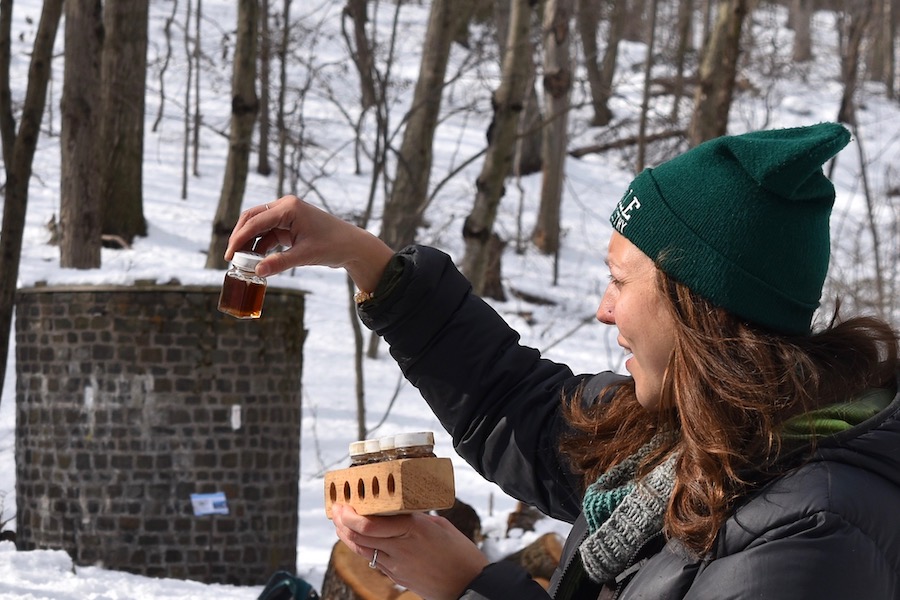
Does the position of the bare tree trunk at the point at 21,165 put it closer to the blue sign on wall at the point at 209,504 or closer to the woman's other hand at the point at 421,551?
the blue sign on wall at the point at 209,504

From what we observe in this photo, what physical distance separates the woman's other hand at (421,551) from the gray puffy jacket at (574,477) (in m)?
0.04

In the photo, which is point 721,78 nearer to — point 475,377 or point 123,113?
point 123,113

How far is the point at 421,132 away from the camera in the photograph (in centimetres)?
1256

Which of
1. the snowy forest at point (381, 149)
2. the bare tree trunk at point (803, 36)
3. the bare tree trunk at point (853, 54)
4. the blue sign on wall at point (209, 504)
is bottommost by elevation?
the blue sign on wall at point (209, 504)

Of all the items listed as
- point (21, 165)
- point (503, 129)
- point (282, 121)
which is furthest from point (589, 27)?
point (21, 165)

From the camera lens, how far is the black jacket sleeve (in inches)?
94.0

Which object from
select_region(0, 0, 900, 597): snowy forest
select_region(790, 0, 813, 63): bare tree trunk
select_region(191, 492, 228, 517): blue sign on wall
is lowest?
select_region(191, 492, 228, 517): blue sign on wall

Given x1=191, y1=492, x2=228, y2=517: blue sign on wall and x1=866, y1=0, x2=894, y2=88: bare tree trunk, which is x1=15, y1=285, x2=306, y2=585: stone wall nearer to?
x1=191, y1=492, x2=228, y2=517: blue sign on wall

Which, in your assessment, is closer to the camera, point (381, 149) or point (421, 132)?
point (421, 132)

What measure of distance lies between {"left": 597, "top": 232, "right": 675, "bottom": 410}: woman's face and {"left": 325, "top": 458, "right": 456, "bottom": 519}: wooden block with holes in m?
0.34

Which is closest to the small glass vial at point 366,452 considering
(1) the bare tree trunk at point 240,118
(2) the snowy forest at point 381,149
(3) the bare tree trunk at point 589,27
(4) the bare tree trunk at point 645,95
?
(2) the snowy forest at point 381,149

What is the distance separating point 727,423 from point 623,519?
0.73 feet

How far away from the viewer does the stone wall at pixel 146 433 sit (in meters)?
7.72

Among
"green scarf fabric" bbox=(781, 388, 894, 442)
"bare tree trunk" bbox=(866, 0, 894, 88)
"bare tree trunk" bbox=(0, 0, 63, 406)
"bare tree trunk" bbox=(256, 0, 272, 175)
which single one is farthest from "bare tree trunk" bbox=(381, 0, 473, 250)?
"bare tree trunk" bbox=(866, 0, 894, 88)
